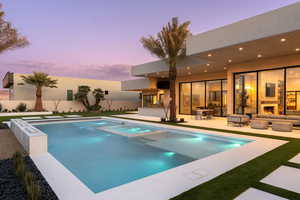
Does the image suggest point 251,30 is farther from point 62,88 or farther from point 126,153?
point 62,88

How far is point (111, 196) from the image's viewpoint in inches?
91.3

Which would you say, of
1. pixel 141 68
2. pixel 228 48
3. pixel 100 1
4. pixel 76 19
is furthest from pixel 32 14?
pixel 228 48

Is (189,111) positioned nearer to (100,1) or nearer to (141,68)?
(141,68)

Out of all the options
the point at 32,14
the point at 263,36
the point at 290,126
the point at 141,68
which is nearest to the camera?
the point at 263,36

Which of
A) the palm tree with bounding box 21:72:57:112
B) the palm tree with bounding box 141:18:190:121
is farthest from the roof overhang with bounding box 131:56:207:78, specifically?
the palm tree with bounding box 21:72:57:112

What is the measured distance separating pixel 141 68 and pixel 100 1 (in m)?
6.14

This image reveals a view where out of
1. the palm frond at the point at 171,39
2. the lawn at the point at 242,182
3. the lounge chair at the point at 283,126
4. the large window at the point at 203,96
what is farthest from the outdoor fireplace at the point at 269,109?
the lawn at the point at 242,182

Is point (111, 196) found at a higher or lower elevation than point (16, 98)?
lower

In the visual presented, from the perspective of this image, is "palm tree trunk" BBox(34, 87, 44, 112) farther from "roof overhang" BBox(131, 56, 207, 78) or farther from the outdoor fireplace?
the outdoor fireplace

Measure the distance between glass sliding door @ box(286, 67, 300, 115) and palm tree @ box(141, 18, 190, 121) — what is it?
5968mm

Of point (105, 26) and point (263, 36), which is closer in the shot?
point (263, 36)

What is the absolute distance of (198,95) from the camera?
49.6 ft

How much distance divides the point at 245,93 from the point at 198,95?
4.95 metres

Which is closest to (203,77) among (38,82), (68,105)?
(68,105)
